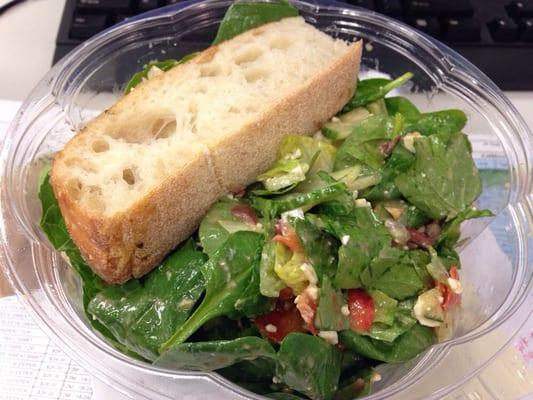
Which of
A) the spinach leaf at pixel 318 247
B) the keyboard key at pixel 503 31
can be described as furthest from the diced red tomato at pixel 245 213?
the keyboard key at pixel 503 31

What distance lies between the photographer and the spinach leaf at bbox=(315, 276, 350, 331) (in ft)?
3.09

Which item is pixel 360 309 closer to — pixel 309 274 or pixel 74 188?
pixel 309 274

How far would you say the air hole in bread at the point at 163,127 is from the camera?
46.2 inches

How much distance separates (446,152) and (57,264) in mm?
753

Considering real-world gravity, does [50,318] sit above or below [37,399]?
above

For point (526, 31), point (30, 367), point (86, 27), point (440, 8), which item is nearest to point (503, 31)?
point (526, 31)

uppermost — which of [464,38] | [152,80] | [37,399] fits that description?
[152,80]

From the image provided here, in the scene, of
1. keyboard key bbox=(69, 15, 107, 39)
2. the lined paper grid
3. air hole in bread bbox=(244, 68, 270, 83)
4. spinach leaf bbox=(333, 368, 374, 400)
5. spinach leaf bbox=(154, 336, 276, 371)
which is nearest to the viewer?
spinach leaf bbox=(154, 336, 276, 371)

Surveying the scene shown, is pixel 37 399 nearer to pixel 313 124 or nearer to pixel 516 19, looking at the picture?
pixel 313 124

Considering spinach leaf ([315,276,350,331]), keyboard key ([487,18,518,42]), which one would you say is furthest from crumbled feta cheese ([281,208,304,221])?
keyboard key ([487,18,518,42])

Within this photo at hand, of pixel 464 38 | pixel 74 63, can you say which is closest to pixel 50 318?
pixel 74 63

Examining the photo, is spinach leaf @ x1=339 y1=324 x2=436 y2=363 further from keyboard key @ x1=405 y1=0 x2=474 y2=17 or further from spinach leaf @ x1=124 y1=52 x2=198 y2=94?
keyboard key @ x1=405 y1=0 x2=474 y2=17

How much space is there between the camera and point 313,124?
4.09 ft

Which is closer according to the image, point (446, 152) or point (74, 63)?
point (446, 152)
